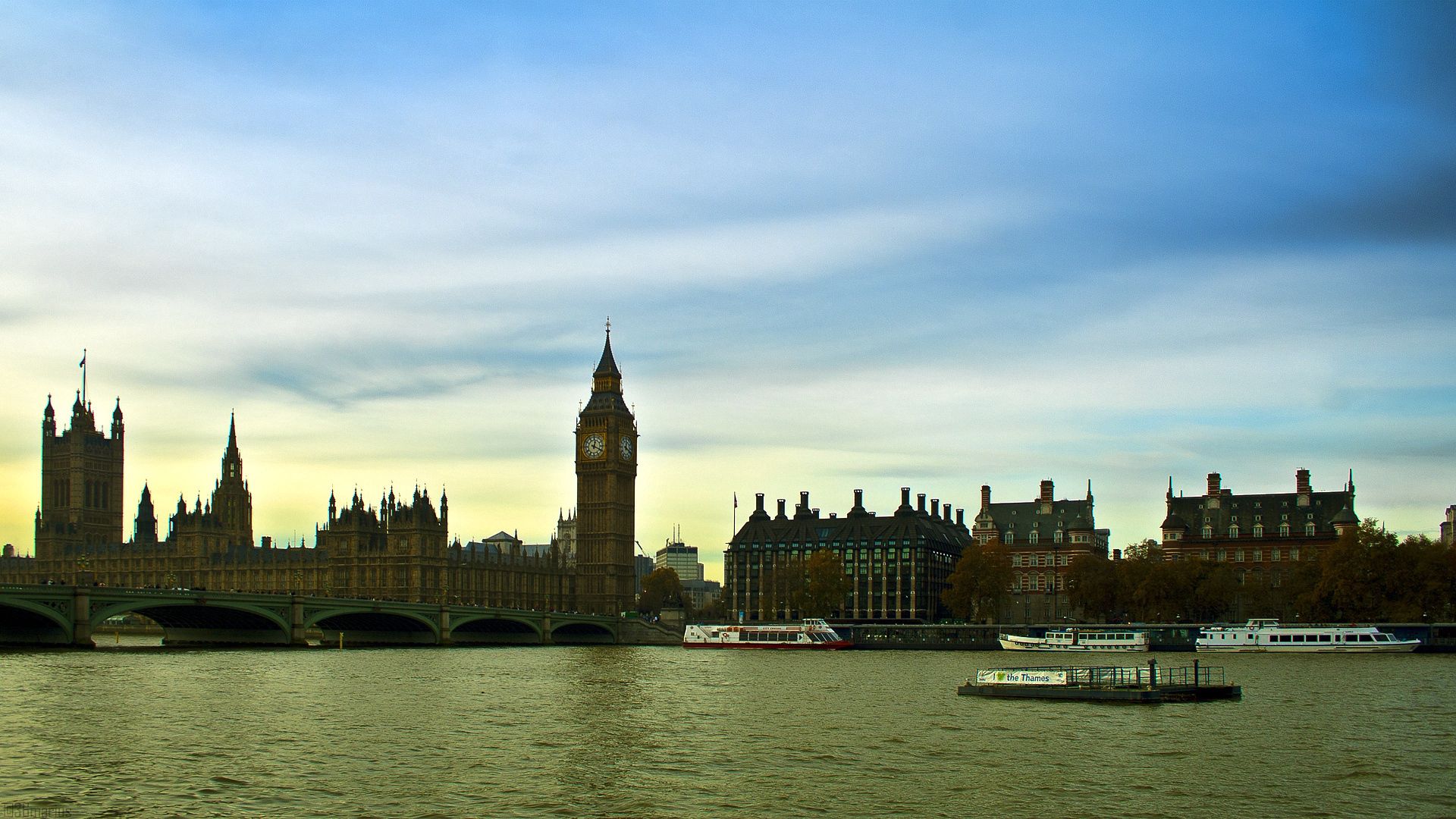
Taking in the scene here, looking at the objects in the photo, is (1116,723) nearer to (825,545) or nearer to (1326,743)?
(1326,743)

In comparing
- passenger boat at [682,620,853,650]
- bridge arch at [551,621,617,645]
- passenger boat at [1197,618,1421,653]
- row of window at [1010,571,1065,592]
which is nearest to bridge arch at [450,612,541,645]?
bridge arch at [551,621,617,645]

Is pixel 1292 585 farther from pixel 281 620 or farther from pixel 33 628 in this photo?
pixel 33 628

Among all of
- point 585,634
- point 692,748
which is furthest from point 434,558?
point 692,748

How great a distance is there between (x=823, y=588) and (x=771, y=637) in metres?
15.7

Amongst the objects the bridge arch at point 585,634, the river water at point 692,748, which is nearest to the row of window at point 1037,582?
the bridge arch at point 585,634

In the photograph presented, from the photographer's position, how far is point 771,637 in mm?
142750

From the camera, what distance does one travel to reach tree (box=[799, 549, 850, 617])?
6181 inches

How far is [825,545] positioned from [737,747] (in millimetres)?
139371

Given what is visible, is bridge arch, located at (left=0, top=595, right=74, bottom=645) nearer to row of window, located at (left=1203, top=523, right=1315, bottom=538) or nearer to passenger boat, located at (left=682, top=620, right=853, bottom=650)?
passenger boat, located at (left=682, top=620, right=853, bottom=650)

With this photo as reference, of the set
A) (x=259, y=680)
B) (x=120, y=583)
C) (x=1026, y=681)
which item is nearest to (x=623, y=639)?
(x=120, y=583)

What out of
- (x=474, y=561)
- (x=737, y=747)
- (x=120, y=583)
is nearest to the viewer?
(x=737, y=747)

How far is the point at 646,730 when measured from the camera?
52.5 m

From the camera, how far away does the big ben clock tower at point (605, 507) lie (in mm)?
191625

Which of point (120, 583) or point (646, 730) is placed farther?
point (120, 583)
